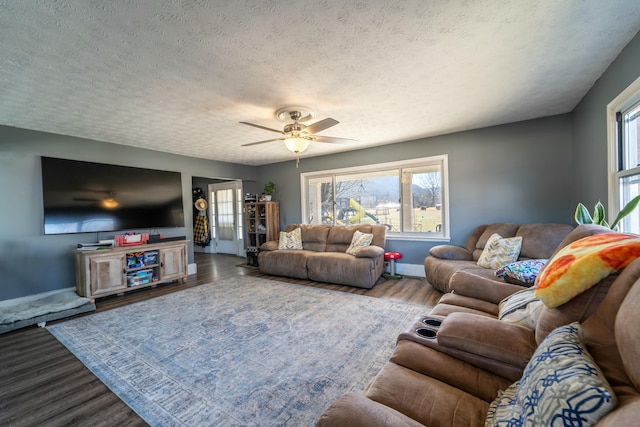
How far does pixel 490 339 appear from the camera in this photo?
3.75 ft

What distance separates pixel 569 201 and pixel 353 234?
3.12m

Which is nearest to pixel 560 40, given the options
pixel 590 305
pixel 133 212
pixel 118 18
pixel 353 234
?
pixel 590 305

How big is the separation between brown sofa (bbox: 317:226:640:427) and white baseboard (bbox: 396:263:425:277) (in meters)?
3.17

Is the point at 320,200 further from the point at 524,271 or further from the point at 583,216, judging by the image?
the point at 583,216

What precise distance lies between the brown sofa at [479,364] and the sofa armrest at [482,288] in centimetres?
68

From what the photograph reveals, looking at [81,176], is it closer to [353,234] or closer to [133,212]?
[133,212]

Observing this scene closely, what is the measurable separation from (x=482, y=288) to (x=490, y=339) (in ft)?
3.29

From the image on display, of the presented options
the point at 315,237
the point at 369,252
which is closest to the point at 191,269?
the point at 315,237

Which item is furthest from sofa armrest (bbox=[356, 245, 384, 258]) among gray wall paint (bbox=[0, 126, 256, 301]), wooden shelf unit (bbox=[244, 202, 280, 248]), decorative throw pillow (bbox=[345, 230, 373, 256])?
gray wall paint (bbox=[0, 126, 256, 301])

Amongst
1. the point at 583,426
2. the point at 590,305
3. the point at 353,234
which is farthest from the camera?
the point at 353,234

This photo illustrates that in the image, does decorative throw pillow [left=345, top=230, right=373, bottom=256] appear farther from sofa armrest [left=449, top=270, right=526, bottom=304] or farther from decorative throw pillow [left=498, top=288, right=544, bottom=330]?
decorative throw pillow [left=498, top=288, right=544, bottom=330]

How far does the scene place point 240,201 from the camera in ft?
22.6

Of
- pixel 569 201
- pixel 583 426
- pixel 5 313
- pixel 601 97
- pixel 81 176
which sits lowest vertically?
pixel 5 313

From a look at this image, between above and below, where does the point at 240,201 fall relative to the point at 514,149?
below
